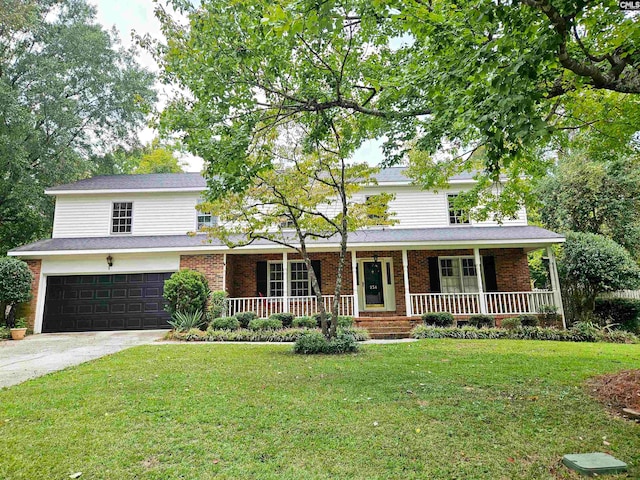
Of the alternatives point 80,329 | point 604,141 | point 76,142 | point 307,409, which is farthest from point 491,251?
point 76,142

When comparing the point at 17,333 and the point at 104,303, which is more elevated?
the point at 104,303

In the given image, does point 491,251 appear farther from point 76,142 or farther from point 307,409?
point 76,142

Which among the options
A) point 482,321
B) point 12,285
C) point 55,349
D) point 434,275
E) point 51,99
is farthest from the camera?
point 51,99

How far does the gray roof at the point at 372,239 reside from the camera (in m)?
13.0

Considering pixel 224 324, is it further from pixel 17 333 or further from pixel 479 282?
pixel 479 282

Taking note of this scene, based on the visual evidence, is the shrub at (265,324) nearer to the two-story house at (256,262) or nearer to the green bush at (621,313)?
the two-story house at (256,262)

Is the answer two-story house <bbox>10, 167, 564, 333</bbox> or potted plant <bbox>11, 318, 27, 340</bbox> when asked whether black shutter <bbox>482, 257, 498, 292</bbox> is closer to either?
two-story house <bbox>10, 167, 564, 333</bbox>

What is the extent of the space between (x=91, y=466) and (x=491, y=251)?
14.2 metres

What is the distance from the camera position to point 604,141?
23.6 ft

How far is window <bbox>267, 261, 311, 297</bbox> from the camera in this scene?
14.5 m

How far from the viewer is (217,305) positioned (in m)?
12.4

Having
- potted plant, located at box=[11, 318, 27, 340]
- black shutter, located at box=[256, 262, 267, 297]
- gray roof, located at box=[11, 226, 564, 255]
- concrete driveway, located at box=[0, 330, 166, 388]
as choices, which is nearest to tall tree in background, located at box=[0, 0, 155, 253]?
gray roof, located at box=[11, 226, 564, 255]

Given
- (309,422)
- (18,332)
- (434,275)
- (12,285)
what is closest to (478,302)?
(434,275)

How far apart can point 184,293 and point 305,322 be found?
398 centimetres
